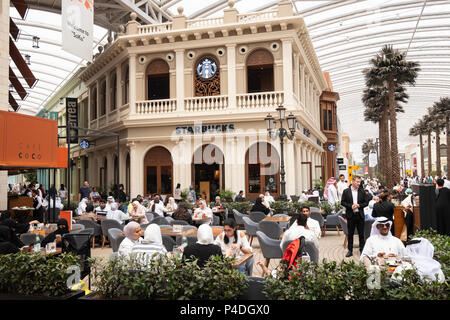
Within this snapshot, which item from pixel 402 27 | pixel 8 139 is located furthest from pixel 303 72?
pixel 8 139

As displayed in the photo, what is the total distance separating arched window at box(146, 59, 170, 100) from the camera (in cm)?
2169

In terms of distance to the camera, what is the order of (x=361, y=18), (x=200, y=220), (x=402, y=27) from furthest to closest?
(x=402, y=27) → (x=361, y=18) → (x=200, y=220)

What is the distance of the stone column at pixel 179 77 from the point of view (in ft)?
68.6

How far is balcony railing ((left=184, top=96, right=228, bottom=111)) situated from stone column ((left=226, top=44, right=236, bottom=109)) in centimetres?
32

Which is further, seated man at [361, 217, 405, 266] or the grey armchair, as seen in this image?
the grey armchair

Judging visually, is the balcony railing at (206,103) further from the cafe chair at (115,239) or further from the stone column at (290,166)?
the cafe chair at (115,239)

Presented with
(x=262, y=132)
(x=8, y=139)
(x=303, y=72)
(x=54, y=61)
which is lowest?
(x=8, y=139)

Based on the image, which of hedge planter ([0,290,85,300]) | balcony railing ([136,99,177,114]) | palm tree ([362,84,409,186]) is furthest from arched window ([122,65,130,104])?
hedge planter ([0,290,85,300])

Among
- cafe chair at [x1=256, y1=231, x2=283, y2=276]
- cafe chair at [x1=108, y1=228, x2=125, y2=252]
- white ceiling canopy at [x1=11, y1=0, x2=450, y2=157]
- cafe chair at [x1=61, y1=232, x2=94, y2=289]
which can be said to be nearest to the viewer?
cafe chair at [x1=61, y1=232, x2=94, y2=289]

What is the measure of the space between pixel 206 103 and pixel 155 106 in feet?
10.3

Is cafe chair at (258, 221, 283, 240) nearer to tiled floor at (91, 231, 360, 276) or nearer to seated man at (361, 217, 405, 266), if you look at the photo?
tiled floor at (91, 231, 360, 276)
